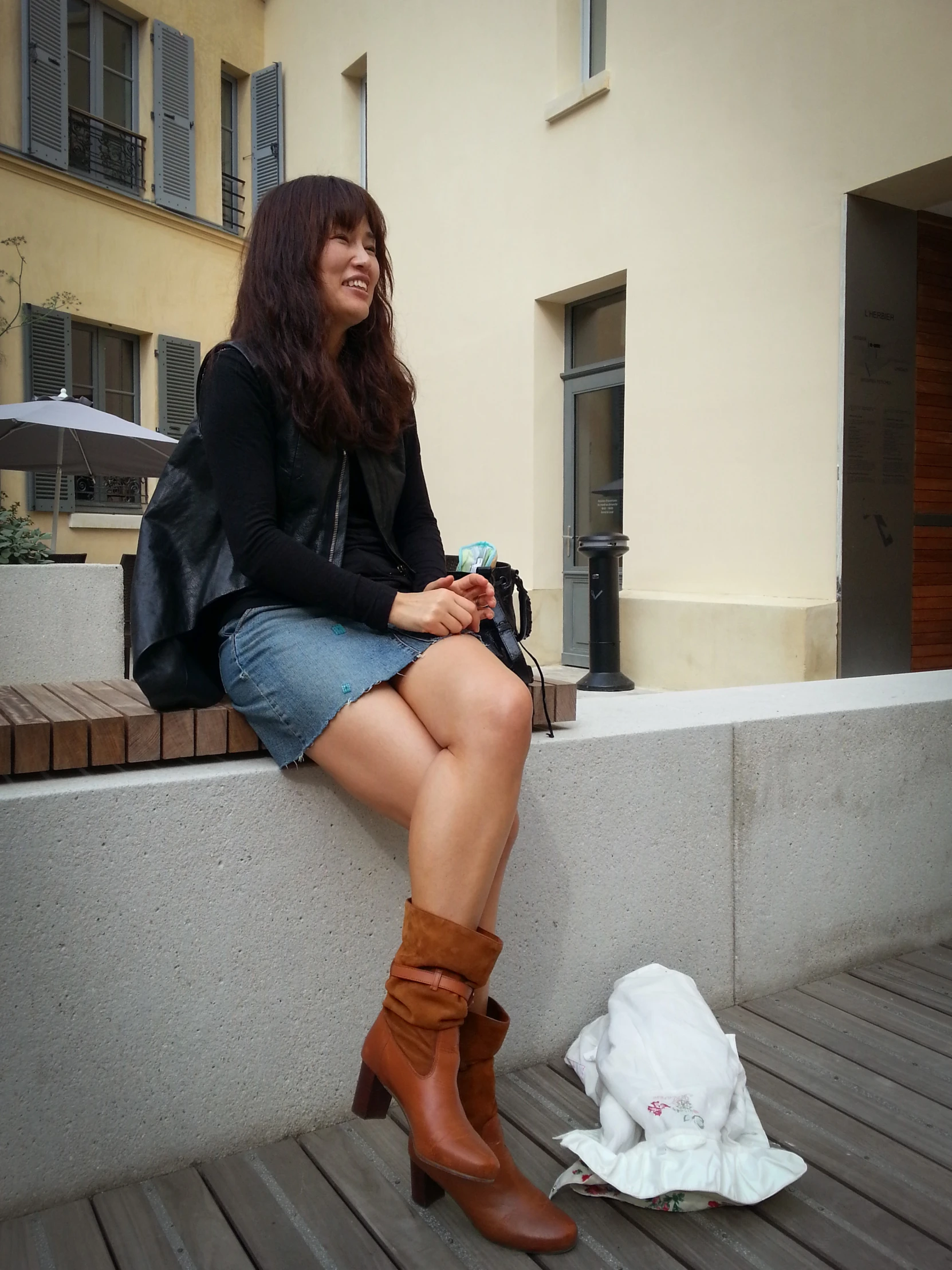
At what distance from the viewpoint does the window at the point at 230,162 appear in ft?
41.8

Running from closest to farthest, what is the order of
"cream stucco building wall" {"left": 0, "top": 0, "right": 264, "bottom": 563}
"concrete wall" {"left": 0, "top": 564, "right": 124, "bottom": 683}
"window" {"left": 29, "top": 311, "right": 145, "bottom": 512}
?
1. "concrete wall" {"left": 0, "top": 564, "right": 124, "bottom": 683}
2. "cream stucco building wall" {"left": 0, "top": 0, "right": 264, "bottom": 563}
3. "window" {"left": 29, "top": 311, "right": 145, "bottom": 512}

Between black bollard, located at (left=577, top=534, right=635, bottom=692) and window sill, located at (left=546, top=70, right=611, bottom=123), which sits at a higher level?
window sill, located at (left=546, top=70, right=611, bottom=123)

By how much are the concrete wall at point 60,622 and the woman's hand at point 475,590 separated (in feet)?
12.3

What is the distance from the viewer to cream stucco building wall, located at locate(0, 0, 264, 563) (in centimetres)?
1083

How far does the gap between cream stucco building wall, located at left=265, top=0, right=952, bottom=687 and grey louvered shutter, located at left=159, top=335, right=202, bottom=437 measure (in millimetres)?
3227

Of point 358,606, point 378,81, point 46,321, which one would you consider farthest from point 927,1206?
point 46,321

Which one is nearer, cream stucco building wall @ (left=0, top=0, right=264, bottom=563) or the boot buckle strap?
the boot buckle strap

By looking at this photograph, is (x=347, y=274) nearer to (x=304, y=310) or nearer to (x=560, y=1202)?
(x=304, y=310)

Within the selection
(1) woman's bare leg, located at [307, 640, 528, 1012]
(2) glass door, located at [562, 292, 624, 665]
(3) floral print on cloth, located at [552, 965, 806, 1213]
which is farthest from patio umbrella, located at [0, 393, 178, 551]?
(3) floral print on cloth, located at [552, 965, 806, 1213]

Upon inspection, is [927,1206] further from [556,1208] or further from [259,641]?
[259,641]

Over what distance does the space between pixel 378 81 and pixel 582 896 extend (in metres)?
9.79

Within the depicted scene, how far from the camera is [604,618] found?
7.06 meters

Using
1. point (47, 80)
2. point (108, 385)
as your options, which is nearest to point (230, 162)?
point (47, 80)

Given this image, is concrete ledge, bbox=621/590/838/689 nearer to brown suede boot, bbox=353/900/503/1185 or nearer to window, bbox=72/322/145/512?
brown suede boot, bbox=353/900/503/1185
